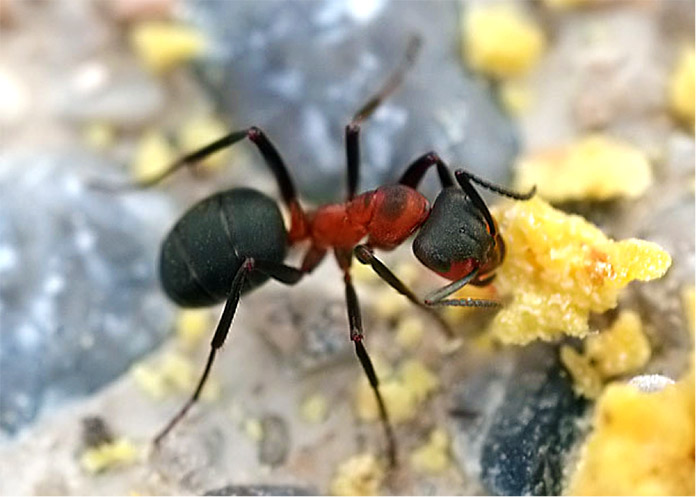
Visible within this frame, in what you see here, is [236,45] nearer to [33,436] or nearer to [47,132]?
[47,132]

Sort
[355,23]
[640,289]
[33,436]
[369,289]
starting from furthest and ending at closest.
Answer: [355,23], [369,289], [33,436], [640,289]

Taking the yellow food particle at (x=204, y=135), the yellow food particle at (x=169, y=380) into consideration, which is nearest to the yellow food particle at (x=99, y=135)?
the yellow food particle at (x=204, y=135)

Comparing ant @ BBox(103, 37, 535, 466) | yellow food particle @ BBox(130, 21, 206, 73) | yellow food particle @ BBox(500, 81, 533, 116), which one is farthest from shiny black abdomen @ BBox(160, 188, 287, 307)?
yellow food particle @ BBox(500, 81, 533, 116)

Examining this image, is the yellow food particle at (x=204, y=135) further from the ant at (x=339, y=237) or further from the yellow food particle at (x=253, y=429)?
the yellow food particle at (x=253, y=429)

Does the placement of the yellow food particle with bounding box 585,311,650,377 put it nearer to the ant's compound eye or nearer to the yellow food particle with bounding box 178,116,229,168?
the ant's compound eye

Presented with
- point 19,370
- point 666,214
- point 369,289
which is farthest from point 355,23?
point 19,370

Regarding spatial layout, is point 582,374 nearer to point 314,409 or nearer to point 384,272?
point 384,272
